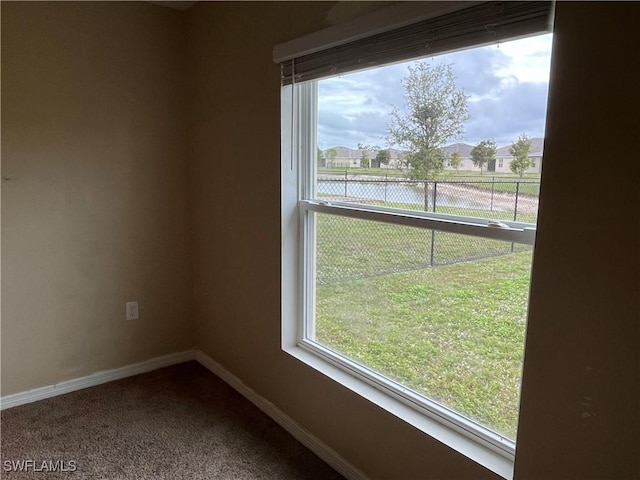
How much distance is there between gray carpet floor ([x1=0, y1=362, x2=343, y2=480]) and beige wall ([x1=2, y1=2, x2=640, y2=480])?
5.7 inches

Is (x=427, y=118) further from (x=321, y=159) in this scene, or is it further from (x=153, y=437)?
(x=153, y=437)

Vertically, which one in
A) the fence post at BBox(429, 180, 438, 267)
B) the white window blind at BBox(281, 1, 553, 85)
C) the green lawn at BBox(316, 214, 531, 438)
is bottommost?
the green lawn at BBox(316, 214, 531, 438)

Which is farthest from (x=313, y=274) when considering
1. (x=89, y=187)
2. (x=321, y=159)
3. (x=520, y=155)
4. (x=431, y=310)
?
(x=89, y=187)

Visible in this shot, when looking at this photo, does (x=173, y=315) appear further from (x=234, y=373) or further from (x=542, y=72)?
(x=542, y=72)

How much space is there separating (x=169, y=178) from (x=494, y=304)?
2.04 meters

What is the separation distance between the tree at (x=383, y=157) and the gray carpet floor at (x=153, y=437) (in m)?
1.30

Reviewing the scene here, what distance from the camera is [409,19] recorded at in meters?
1.40

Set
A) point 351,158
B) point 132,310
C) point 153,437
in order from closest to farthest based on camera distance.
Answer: point 351,158 < point 153,437 < point 132,310

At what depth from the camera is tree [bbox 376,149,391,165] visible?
167 cm

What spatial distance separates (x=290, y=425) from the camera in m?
2.13

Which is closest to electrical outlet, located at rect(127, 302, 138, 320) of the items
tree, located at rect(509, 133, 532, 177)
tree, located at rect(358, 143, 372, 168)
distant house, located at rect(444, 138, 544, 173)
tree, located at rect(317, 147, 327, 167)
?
tree, located at rect(317, 147, 327, 167)

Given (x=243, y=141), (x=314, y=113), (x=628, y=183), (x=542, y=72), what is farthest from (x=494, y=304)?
(x=243, y=141)

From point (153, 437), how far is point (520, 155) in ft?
6.48

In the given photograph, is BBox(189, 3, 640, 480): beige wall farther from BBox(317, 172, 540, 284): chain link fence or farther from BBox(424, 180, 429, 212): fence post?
BBox(424, 180, 429, 212): fence post
